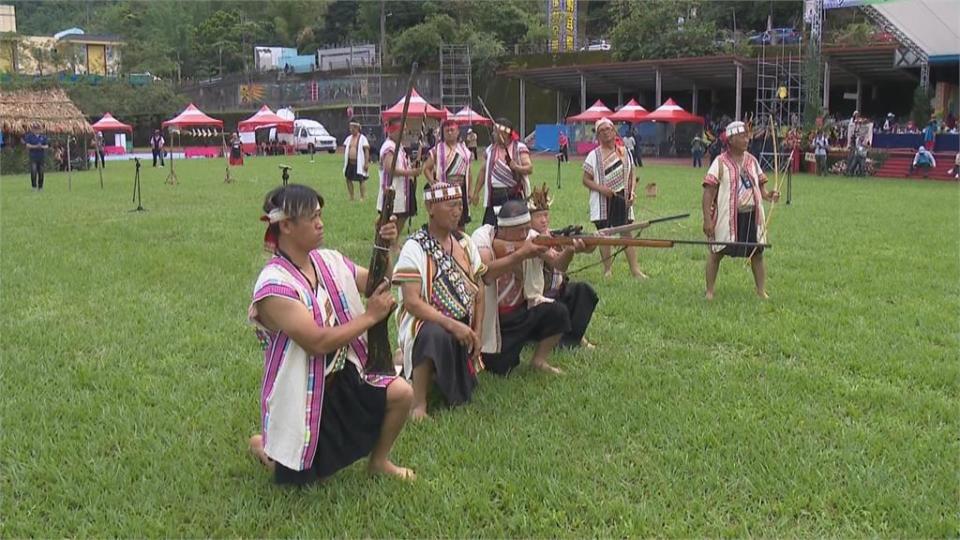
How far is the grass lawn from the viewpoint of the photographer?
3.77 m

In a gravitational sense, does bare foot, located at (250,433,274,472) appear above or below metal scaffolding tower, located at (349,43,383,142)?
below

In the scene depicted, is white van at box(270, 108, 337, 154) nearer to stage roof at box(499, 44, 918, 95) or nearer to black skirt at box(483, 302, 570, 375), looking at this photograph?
stage roof at box(499, 44, 918, 95)

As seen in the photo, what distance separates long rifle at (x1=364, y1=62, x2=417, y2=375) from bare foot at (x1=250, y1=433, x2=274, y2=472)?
0.70 metres

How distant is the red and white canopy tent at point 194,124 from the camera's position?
31.5 meters

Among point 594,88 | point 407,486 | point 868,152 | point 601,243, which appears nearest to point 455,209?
point 601,243

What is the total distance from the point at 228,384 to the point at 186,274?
4.04 m

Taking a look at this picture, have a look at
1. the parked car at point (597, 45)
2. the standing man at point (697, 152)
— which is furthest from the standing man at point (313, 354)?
the parked car at point (597, 45)

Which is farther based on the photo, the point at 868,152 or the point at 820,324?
the point at 868,152

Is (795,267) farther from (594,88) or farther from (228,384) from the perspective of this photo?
(594,88)

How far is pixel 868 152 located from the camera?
2573cm

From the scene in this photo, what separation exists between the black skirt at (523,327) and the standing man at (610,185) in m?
3.37

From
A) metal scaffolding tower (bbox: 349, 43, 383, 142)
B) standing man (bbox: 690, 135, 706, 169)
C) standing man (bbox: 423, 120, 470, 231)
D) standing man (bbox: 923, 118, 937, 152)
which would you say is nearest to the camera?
standing man (bbox: 423, 120, 470, 231)

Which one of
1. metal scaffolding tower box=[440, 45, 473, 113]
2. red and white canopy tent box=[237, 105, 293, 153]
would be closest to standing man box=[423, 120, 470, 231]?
red and white canopy tent box=[237, 105, 293, 153]

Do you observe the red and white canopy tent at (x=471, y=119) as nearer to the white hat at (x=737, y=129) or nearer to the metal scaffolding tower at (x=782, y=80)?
the white hat at (x=737, y=129)
